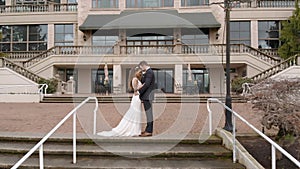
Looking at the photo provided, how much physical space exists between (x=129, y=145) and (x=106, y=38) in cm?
2099

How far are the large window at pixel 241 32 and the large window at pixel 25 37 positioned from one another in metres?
16.4

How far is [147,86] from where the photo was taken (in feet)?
21.5

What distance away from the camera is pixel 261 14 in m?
24.9

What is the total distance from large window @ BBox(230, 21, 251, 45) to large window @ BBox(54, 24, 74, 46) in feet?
46.1

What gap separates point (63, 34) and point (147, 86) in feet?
72.4

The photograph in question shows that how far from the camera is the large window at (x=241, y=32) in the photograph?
25.3 meters

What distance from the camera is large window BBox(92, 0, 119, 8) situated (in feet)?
86.7

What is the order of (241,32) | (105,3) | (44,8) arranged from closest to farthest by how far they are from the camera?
(241,32), (105,3), (44,8)

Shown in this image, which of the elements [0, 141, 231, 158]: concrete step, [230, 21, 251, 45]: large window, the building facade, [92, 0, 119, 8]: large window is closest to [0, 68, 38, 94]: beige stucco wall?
the building facade

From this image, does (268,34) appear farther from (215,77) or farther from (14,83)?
(14,83)

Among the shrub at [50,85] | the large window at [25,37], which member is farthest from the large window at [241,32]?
the large window at [25,37]

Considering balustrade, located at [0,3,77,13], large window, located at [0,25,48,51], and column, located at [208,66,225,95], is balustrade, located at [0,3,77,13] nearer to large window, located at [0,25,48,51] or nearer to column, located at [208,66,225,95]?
large window, located at [0,25,48,51]

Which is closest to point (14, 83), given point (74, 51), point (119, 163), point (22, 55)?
point (74, 51)

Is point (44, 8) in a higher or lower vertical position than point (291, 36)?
higher
